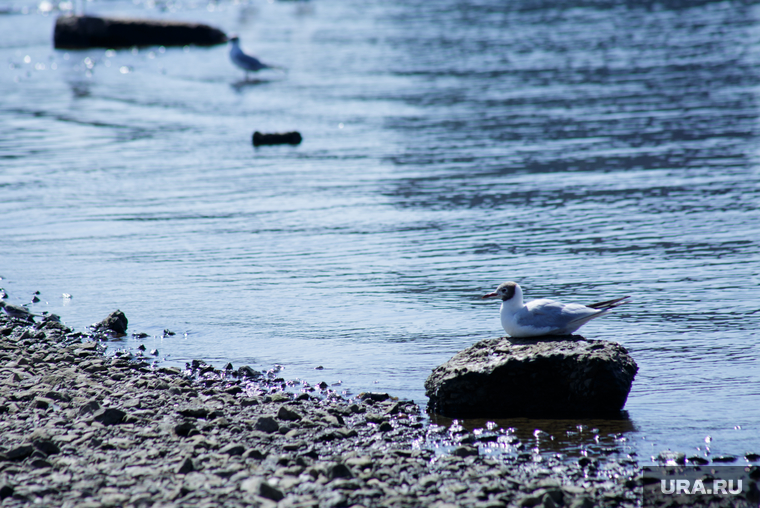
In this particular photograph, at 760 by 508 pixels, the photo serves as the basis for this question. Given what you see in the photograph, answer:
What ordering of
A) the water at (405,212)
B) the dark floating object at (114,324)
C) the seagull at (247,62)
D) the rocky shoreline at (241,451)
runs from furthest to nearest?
the seagull at (247,62) < the dark floating object at (114,324) < the water at (405,212) < the rocky shoreline at (241,451)

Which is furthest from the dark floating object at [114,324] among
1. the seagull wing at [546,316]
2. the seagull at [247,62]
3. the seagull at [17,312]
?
the seagull at [247,62]

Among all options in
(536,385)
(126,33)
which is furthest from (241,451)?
(126,33)

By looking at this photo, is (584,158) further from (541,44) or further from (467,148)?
(541,44)

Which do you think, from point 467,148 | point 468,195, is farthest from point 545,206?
point 467,148

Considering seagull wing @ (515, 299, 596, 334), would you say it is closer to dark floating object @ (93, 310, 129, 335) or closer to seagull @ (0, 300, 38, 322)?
dark floating object @ (93, 310, 129, 335)

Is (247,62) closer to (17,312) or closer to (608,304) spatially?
(17,312)

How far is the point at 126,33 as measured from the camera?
4525 centimetres

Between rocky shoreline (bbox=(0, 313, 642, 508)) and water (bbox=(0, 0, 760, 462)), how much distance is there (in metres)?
0.67

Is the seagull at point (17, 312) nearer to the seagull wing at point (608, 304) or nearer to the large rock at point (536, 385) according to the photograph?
the large rock at point (536, 385)

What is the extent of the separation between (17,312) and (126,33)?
3619cm

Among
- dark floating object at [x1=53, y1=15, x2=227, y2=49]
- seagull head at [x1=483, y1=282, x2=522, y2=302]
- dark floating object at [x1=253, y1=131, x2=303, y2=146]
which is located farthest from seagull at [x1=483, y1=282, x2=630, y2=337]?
dark floating object at [x1=53, y1=15, x2=227, y2=49]

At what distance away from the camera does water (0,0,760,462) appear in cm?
1086

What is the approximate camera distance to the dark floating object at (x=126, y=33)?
44.5 meters

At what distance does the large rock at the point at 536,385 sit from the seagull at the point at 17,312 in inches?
233
